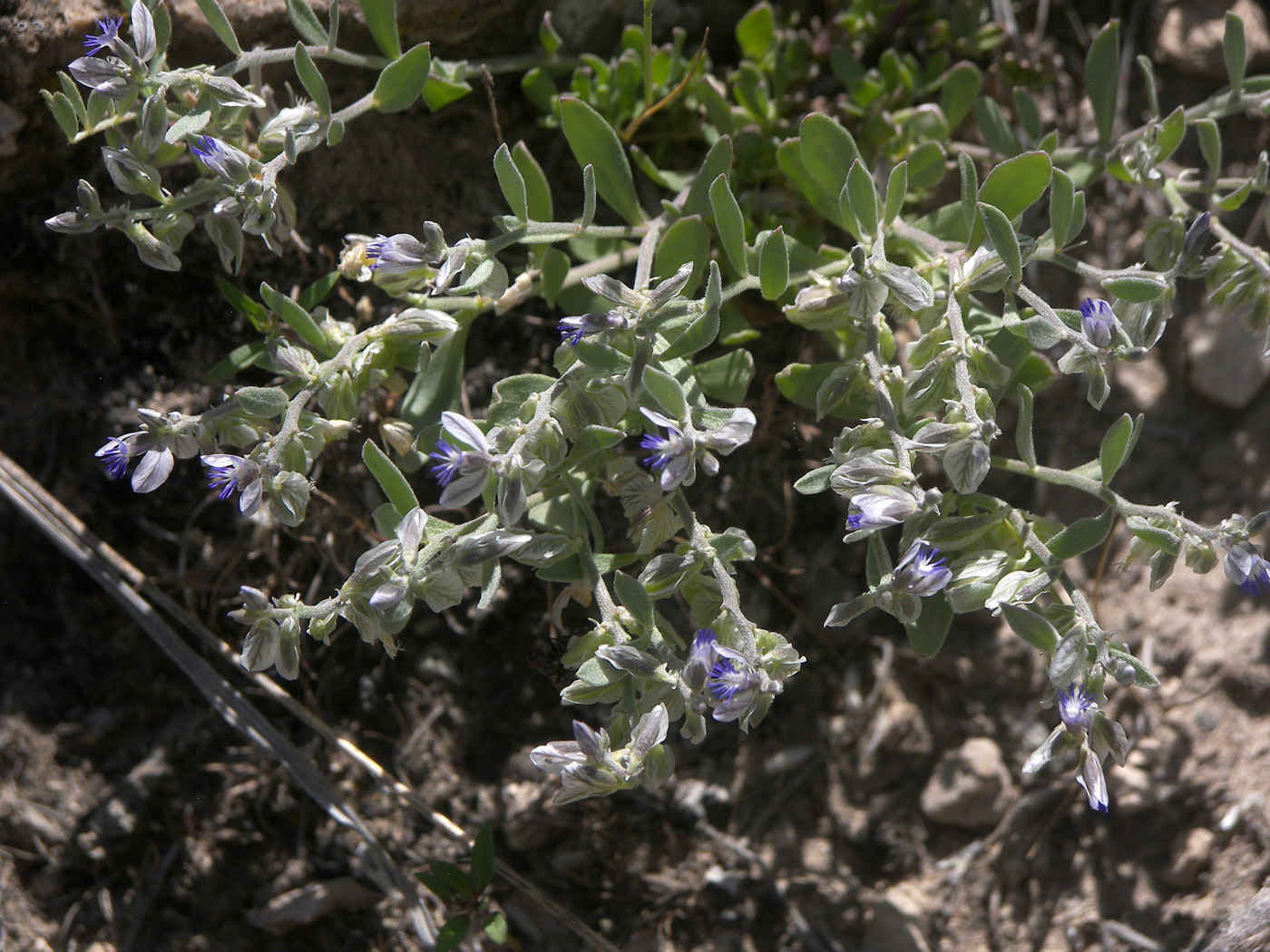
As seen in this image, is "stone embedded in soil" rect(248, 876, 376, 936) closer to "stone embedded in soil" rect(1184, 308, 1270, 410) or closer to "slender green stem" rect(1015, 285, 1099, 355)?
"slender green stem" rect(1015, 285, 1099, 355)

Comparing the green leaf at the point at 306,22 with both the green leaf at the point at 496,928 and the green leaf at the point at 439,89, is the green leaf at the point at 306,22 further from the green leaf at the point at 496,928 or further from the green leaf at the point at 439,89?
the green leaf at the point at 496,928

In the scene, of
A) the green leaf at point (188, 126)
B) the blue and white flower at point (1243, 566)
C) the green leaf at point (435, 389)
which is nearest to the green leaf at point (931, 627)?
the blue and white flower at point (1243, 566)

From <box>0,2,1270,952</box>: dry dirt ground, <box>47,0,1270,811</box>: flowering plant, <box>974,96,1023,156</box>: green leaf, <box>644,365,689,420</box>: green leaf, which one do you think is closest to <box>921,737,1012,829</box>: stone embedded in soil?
<box>0,2,1270,952</box>: dry dirt ground

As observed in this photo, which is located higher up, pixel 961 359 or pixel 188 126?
pixel 188 126

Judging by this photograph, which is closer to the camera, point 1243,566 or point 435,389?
point 1243,566

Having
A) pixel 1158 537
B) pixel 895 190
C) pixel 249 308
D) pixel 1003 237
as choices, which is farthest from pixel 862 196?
pixel 249 308

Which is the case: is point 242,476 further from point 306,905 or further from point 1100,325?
point 1100,325

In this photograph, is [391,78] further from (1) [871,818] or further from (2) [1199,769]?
(2) [1199,769]
